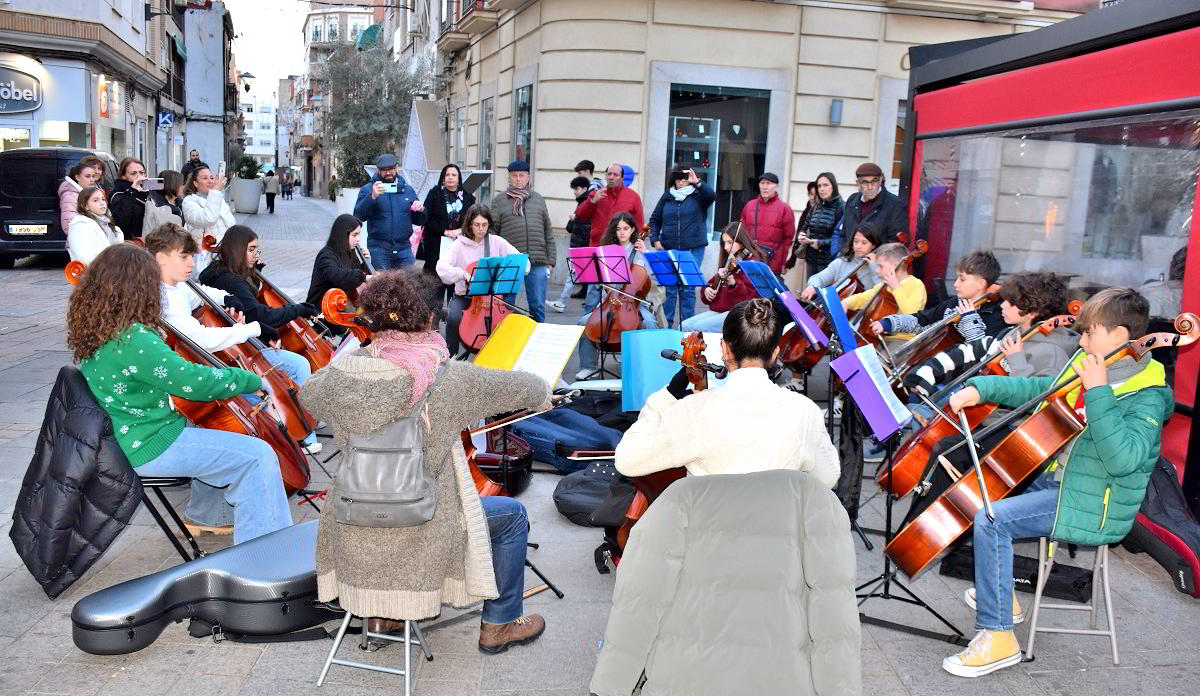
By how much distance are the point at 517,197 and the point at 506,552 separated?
6031mm

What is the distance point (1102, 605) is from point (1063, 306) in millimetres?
1292

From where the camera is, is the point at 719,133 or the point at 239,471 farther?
the point at 719,133

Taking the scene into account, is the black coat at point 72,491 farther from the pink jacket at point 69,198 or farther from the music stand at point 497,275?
the pink jacket at point 69,198

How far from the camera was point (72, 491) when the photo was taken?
3.54 m

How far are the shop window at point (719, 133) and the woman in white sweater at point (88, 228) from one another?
7.85 m

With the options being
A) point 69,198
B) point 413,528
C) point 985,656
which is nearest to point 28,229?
point 69,198

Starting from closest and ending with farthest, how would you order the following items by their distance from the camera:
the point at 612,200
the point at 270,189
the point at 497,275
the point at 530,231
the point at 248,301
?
1. the point at 248,301
2. the point at 497,275
3. the point at 530,231
4. the point at 612,200
5. the point at 270,189

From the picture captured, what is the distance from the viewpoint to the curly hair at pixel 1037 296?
443cm

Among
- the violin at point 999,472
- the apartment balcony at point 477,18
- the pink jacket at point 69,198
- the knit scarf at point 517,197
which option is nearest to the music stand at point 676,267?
the knit scarf at point 517,197

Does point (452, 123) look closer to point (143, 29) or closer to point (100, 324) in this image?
point (143, 29)

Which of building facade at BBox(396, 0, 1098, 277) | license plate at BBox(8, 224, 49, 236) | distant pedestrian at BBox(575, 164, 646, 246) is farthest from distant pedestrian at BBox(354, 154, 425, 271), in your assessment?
license plate at BBox(8, 224, 49, 236)

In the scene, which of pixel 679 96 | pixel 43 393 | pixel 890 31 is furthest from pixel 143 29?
pixel 43 393

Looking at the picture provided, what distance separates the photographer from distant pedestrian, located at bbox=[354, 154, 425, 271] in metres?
8.61

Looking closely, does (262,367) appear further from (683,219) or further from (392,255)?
(683,219)
